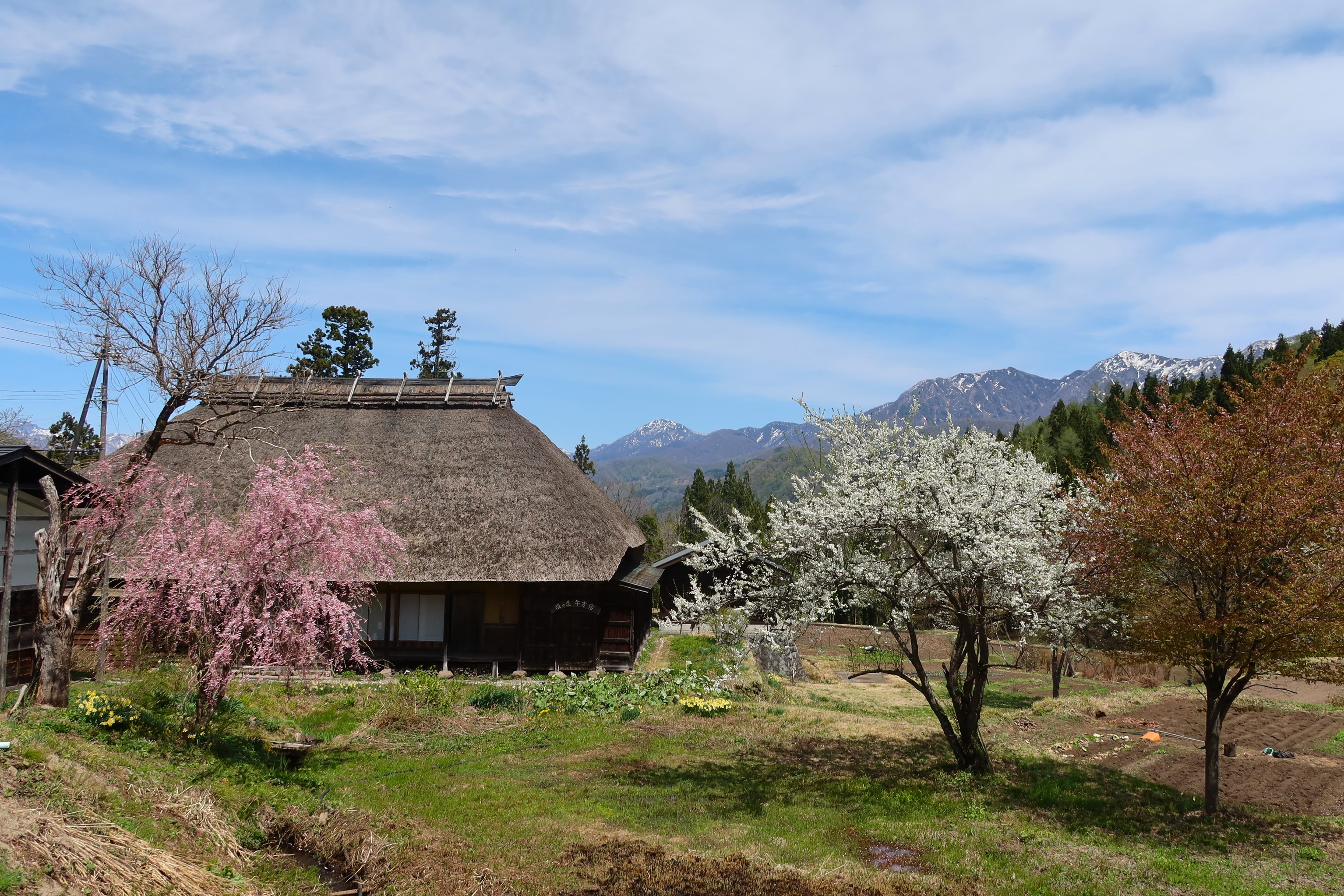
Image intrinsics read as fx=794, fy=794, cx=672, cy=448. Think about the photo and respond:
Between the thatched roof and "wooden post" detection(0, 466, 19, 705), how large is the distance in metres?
5.28

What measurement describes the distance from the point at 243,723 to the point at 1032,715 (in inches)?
687

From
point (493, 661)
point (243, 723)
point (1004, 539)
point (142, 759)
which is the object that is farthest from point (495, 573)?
point (1004, 539)

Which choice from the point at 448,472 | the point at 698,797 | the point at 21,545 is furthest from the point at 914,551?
the point at 21,545

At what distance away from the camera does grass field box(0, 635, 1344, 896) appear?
842cm

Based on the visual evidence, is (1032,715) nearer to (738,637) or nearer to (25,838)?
(738,637)

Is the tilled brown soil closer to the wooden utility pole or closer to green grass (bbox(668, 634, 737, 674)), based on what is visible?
green grass (bbox(668, 634, 737, 674))

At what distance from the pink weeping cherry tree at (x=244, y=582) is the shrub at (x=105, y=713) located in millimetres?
885

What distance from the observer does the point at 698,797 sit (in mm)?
11602

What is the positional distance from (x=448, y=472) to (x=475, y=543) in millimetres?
3055

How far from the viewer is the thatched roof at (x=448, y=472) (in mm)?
21172

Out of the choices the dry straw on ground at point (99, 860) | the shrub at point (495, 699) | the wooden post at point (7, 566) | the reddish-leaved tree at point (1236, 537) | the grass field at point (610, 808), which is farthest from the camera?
the shrub at point (495, 699)

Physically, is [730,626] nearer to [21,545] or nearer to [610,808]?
[610,808]

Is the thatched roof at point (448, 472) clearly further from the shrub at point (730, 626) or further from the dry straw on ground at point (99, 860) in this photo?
the dry straw on ground at point (99, 860)

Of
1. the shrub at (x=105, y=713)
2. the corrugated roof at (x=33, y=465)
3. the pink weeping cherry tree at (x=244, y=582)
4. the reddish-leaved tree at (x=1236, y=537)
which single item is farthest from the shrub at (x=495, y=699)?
the reddish-leaved tree at (x=1236, y=537)
